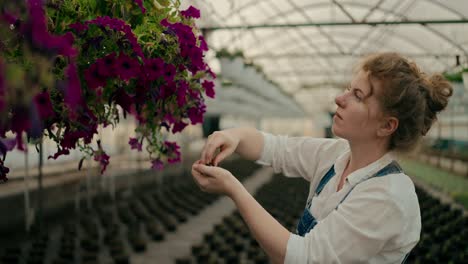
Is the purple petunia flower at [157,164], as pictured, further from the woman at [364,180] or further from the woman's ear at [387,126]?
the woman's ear at [387,126]

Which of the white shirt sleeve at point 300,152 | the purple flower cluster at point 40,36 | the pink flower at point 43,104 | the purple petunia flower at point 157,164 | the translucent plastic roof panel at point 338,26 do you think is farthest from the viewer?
the translucent plastic roof panel at point 338,26

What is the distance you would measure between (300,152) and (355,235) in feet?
1.79

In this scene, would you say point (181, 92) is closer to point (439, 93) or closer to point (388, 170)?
point (388, 170)

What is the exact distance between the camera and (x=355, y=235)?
113cm

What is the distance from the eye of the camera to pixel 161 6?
4.03 ft

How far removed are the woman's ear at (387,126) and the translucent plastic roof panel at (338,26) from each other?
5012 millimetres

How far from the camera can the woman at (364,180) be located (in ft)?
3.73

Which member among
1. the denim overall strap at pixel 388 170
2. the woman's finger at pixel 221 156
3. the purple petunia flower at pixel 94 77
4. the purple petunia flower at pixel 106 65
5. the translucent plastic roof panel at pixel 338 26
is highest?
the translucent plastic roof panel at pixel 338 26

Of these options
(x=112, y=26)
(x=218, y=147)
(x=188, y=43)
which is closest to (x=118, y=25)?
(x=112, y=26)

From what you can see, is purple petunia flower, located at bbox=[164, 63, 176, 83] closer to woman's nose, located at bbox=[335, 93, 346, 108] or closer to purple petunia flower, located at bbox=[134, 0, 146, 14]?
purple petunia flower, located at bbox=[134, 0, 146, 14]

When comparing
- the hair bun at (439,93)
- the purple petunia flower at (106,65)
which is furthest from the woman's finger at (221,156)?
the hair bun at (439,93)

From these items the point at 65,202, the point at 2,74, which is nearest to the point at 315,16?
the point at 65,202

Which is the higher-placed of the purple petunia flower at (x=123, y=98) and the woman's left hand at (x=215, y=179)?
the purple petunia flower at (x=123, y=98)

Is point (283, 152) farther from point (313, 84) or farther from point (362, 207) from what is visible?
point (313, 84)
